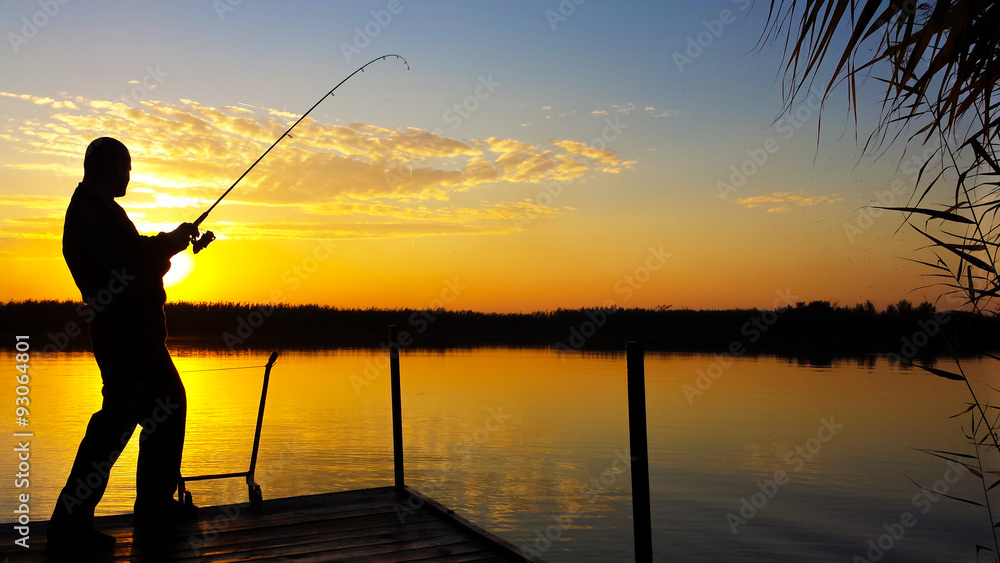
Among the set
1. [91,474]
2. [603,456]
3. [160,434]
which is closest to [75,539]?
[91,474]

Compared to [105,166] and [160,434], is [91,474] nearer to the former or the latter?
[160,434]

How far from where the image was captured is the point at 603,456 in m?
10.7

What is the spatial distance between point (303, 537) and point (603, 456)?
7.14 metres

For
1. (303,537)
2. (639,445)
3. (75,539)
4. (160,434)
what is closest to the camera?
(639,445)

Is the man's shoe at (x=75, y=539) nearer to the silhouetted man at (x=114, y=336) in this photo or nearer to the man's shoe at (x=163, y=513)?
the silhouetted man at (x=114, y=336)

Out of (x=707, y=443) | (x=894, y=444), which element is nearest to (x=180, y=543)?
(x=707, y=443)

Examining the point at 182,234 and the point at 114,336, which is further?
the point at 182,234

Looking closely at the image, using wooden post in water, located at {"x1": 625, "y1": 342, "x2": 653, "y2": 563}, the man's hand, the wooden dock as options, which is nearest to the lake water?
the wooden dock

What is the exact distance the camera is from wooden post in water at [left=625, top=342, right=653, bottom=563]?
3.46m

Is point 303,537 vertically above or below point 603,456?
above

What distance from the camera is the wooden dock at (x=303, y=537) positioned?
3734mm

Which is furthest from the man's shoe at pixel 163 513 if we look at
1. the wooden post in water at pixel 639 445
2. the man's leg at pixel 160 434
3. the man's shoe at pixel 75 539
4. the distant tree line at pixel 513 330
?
the distant tree line at pixel 513 330

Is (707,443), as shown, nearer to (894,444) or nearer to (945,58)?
(894,444)

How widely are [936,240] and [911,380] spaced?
19.9 meters
